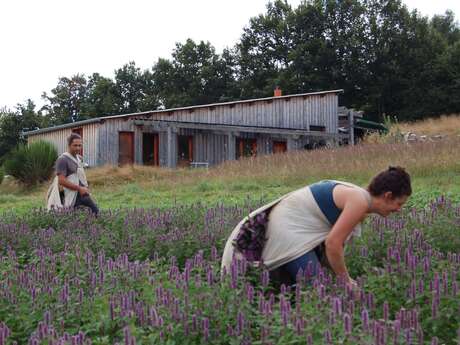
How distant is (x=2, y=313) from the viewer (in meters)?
4.01

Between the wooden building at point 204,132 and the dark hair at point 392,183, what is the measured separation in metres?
24.4

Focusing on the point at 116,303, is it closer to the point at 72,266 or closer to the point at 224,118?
the point at 72,266

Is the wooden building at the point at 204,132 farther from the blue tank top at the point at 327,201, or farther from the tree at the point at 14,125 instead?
the blue tank top at the point at 327,201

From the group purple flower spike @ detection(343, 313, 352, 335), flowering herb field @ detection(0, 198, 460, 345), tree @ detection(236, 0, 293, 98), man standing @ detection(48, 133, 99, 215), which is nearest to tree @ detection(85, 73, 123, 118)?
tree @ detection(236, 0, 293, 98)

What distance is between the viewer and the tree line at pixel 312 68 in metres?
53.2

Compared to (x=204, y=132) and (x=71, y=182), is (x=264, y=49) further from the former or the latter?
(x=71, y=182)

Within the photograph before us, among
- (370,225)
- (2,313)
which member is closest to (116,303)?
(2,313)

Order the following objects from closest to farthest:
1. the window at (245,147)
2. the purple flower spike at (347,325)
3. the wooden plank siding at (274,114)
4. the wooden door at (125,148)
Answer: the purple flower spike at (347,325), the wooden door at (125,148), the wooden plank siding at (274,114), the window at (245,147)

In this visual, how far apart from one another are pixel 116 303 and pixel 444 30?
239ft

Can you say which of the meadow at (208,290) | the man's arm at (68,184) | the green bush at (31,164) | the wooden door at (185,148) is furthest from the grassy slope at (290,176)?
the wooden door at (185,148)

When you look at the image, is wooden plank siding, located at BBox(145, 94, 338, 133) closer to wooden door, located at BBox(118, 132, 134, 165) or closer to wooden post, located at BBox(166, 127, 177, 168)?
wooden post, located at BBox(166, 127, 177, 168)

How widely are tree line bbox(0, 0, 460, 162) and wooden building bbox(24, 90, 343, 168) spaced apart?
1706 centimetres

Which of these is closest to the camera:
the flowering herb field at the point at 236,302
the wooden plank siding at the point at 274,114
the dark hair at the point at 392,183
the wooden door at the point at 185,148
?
the flowering herb field at the point at 236,302

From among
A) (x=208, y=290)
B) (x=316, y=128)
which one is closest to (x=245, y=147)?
(x=316, y=128)
